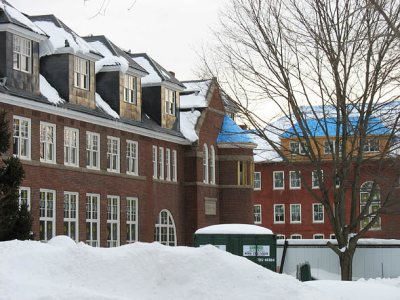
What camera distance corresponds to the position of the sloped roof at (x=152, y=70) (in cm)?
4416

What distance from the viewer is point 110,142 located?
37.9 metres

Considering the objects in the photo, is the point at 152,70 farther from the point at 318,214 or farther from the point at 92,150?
the point at 318,214

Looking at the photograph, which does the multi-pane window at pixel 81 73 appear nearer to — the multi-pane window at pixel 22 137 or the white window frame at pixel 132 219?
the multi-pane window at pixel 22 137

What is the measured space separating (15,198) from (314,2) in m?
9.42

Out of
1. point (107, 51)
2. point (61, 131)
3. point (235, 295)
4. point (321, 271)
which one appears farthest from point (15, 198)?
point (107, 51)

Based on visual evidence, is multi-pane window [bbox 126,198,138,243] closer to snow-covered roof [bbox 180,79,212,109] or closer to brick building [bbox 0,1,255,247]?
brick building [bbox 0,1,255,247]

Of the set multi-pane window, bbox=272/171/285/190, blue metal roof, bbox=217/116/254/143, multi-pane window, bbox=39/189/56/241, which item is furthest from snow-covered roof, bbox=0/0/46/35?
multi-pane window, bbox=272/171/285/190

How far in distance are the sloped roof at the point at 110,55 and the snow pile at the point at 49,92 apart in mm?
5240

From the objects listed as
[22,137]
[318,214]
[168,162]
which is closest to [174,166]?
[168,162]

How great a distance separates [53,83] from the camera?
34.9 m

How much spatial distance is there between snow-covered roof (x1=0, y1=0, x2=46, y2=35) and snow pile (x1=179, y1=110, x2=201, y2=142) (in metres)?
13.6

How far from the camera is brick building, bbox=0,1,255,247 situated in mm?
31969

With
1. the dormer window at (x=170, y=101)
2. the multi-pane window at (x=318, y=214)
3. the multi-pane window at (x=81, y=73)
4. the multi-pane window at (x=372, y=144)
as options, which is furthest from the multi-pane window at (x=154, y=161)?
the multi-pane window at (x=318, y=214)

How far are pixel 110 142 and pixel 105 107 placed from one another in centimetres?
165
